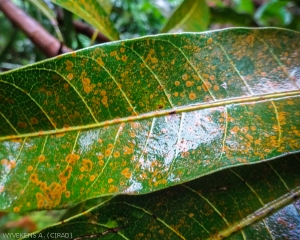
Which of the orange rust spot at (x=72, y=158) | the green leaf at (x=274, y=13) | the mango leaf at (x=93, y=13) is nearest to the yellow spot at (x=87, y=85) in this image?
the orange rust spot at (x=72, y=158)

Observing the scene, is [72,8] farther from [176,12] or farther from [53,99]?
[176,12]

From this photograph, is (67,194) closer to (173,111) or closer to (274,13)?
(173,111)

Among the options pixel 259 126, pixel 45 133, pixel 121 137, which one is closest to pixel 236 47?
pixel 259 126

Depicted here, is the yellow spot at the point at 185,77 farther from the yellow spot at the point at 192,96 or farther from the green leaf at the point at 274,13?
the green leaf at the point at 274,13

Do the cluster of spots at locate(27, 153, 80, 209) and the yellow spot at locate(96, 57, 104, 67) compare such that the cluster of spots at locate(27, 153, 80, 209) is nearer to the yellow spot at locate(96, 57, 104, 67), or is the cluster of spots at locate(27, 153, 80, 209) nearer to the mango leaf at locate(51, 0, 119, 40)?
the yellow spot at locate(96, 57, 104, 67)

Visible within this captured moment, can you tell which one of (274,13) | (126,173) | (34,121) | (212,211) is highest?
(34,121)

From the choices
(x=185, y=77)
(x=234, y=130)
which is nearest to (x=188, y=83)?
(x=185, y=77)

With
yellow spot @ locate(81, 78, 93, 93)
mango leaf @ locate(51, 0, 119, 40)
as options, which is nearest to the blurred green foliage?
mango leaf @ locate(51, 0, 119, 40)
